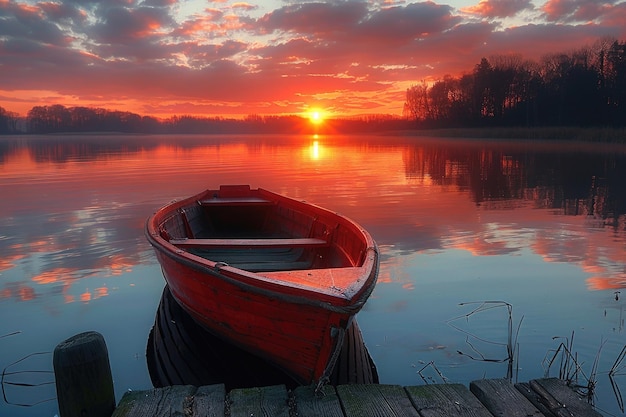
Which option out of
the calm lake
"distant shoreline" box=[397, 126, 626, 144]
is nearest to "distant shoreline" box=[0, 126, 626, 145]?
"distant shoreline" box=[397, 126, 626, 144]

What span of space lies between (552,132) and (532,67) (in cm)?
2687

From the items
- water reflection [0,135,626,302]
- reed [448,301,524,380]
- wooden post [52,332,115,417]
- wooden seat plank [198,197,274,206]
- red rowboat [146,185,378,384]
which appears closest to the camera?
wooden post [52,332,115,417]

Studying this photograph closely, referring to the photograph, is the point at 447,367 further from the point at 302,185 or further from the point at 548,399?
the point at 302,185

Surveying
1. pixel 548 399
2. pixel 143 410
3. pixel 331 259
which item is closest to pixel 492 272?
pixel 331 259

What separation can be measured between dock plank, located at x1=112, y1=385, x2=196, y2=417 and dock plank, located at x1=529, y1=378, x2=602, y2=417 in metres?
3.11

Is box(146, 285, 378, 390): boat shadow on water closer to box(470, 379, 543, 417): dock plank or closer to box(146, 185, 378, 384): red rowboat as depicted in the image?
box(146, 185, 378, 384): red rowboat

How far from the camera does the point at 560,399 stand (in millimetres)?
4043

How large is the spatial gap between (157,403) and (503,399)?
3.05 metres

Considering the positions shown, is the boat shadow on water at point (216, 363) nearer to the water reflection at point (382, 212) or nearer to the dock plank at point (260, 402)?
the dock plank at point (260, 402)

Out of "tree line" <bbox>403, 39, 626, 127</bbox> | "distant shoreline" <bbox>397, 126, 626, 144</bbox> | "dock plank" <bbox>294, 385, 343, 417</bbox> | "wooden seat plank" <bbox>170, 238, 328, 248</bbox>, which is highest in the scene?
"tree line" <bbox>403, 39, 626, 127</bbox>

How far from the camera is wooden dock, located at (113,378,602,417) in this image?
3912 mm

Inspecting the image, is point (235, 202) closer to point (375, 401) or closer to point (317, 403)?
point (317, 403)

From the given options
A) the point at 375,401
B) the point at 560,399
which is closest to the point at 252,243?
the point at 375,401

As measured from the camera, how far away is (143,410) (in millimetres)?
3969
